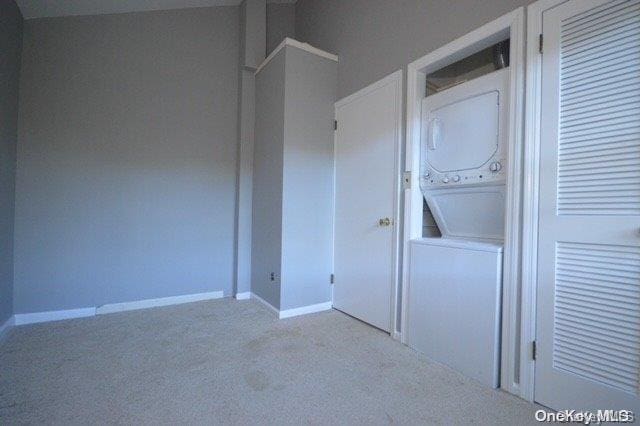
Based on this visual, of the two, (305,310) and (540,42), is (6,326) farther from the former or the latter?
(540,42)

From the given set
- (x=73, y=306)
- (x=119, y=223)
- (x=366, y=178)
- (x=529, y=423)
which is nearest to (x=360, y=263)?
(x=366, y=178)

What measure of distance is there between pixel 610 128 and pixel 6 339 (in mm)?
3894

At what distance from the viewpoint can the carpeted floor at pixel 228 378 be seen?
55.4 inches

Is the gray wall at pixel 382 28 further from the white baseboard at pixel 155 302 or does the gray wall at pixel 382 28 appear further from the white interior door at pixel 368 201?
the white baseboard at pixel 155 302

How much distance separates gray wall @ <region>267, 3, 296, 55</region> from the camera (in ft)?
11.5

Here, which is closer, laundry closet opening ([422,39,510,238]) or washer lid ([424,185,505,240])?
washer lid ([424,185,505,240])

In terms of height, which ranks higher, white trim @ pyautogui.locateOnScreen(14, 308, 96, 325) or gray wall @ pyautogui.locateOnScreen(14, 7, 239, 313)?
gray wall @ pyautogui.locateOnScreen(14, 7, 239, 313)

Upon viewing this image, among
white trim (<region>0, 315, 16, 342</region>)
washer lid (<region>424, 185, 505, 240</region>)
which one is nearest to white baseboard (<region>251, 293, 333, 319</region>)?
washer lid (<region>424, 185, 505, 240</region>)

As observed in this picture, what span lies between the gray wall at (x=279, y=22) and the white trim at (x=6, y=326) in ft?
11.5

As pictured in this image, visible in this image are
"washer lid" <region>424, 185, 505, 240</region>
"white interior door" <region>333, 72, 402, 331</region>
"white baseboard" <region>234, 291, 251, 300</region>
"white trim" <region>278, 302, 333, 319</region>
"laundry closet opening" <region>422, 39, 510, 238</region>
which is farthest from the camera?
"white baseboard" <region>234, 291, 251, 300</region>

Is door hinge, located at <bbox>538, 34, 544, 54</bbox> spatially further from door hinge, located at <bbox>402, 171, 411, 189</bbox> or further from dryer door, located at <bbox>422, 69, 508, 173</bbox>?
door hinge, located at <bbox>402, 171, 411, 189</bbox>

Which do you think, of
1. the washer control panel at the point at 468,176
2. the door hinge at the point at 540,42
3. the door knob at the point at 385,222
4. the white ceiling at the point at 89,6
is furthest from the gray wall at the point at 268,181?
the door hinge at the point at 540,42

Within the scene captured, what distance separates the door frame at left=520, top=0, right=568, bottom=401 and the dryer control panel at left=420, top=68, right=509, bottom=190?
0.48 feet

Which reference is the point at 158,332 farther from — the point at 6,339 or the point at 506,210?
the point at 506,210
